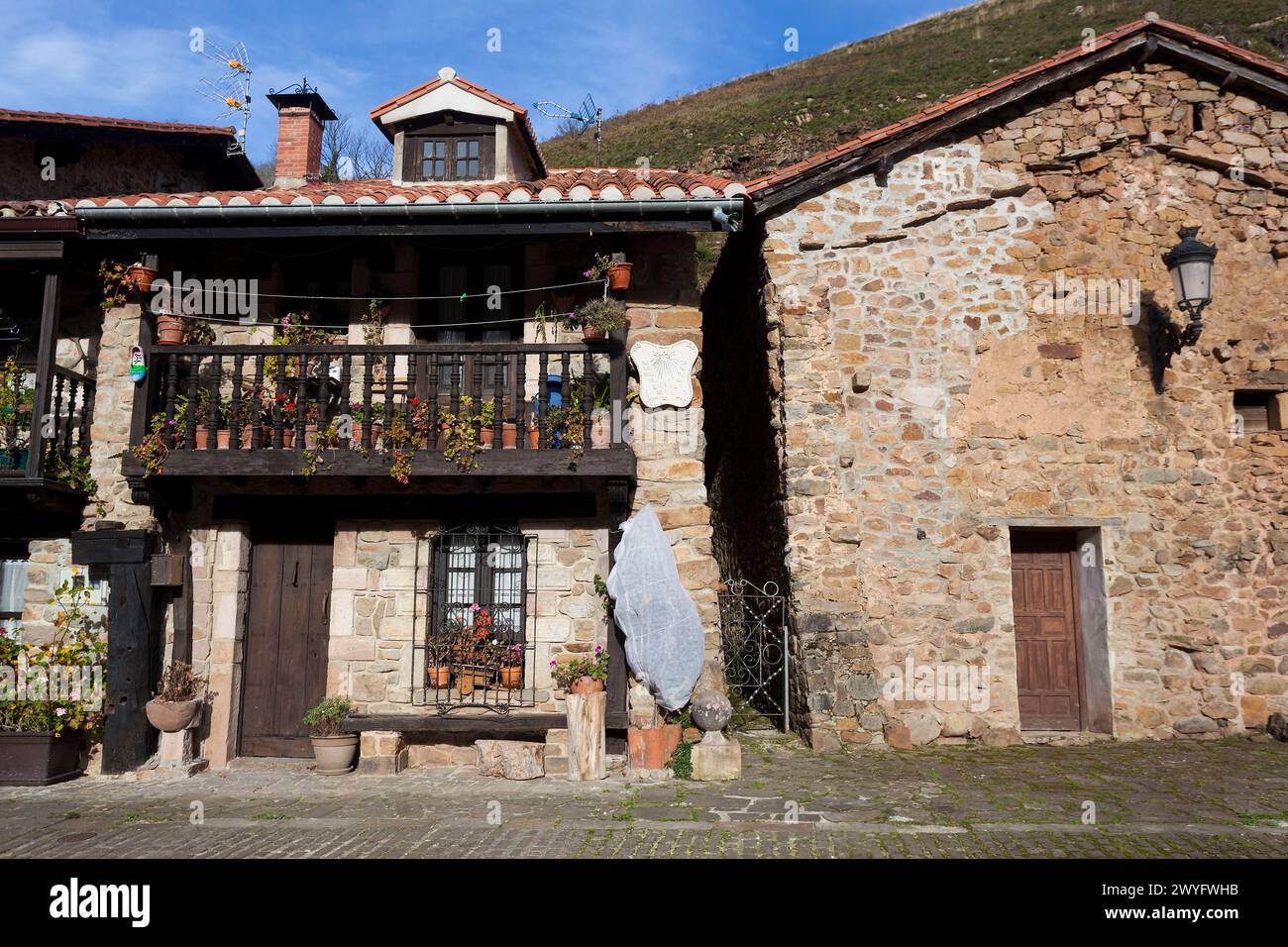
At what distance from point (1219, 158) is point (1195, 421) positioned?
9.81ft

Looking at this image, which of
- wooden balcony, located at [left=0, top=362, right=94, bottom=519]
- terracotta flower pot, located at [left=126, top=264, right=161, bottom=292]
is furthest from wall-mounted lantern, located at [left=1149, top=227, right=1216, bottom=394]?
wooden balcony, located at [left=0, top=362, right=94, bottom=519]

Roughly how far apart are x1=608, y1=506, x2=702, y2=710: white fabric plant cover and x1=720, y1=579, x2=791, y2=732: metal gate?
4.44ft

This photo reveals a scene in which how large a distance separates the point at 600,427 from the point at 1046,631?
210 inches

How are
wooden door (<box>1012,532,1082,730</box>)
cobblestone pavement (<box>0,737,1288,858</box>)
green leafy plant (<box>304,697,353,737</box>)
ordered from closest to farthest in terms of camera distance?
1. cobblestone pavement (<box>0,737,1288,858</box>)
2. green leafy plant (<box>304,697,353,737</box>)
3. wooden door (<box>1012,532,1082,730</box>)

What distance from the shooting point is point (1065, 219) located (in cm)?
936

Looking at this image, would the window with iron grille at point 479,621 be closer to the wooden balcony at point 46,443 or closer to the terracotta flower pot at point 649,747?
the terracotta flower pot at point 649,747

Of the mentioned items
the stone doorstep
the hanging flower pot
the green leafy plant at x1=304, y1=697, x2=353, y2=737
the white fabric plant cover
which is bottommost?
the stone doorstep

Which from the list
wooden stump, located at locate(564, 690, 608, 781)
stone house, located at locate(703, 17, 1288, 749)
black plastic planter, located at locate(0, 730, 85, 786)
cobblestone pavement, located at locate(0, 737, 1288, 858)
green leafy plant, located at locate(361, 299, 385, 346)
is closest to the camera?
cobblestone pavement, located at locate(0, 737, 1288, 858)

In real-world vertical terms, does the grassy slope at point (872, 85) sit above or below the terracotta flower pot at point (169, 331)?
above

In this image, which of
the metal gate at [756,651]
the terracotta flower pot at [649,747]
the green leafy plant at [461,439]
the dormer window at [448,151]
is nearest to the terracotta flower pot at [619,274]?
the green leafy plant at [461,439]

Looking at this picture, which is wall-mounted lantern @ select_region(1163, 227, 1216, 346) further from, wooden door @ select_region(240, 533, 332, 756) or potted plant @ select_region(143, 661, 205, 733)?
potted plant @ select_region(143, 661, 205, 733)

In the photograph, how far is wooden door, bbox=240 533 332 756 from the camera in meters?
8.38

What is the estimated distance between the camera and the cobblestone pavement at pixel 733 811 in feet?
17.7

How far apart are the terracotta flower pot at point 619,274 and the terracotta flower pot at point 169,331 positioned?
4080 mm
